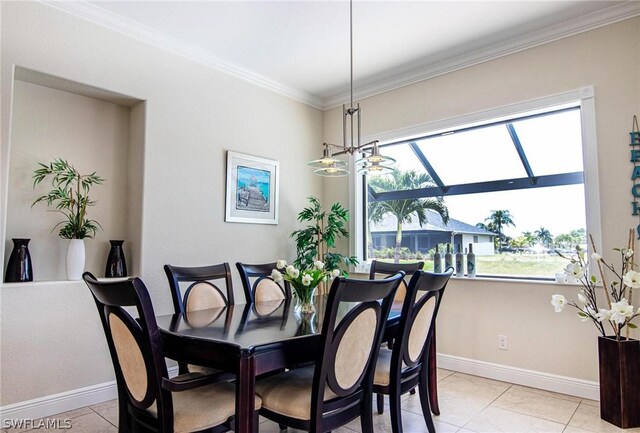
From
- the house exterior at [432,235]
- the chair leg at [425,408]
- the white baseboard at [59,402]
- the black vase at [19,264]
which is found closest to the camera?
the chair leg at [425,408]

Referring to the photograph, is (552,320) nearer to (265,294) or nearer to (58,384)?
(265,294)

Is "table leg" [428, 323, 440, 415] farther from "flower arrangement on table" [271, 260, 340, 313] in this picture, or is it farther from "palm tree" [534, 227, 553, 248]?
"palm tree" [534, 227, 553, 248]

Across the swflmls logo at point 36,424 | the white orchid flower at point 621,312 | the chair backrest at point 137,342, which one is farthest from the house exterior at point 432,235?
the swflmls logo at point 36,424

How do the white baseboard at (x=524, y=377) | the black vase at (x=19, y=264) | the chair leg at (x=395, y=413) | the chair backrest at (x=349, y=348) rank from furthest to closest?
→ the white baseboard at (x=524, y=377) → the black vase at (x=19, y=264) → the chair leg at (x=395, y=413) → the chair backrest at (x=349, y=348)

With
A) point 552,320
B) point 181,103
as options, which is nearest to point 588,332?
point 552,320

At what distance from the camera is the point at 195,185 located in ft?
11.8

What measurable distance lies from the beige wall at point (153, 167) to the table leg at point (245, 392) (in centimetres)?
195

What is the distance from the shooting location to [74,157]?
313 centimetres

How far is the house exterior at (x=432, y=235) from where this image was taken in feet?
12.4

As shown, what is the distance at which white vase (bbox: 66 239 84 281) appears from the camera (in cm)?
286

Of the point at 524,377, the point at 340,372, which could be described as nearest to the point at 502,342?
the point at 524,377

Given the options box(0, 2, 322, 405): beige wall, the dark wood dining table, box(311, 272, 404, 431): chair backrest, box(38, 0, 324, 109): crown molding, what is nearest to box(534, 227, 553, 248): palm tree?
the dark wood dining table

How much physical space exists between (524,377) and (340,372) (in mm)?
2312

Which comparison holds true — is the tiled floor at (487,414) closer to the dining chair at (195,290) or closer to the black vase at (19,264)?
the dining chair at (195,290)
